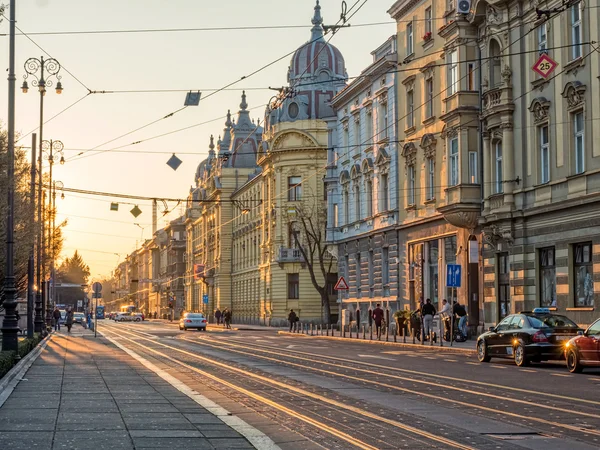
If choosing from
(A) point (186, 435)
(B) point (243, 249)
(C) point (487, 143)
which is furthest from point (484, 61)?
(B) point (243, 249)

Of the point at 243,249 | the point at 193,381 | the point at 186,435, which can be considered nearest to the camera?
the point at 186,435

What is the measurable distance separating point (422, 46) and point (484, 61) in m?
8.44

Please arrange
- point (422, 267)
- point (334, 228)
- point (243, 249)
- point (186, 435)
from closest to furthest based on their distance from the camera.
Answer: point (186, 435) < point (422, 267) < point (334, 228) < point (243, 249)

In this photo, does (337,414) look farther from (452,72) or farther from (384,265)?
(384,265)

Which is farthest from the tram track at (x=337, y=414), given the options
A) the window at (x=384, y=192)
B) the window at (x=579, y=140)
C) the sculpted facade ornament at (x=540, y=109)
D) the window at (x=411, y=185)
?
the window at (x=384, y=192)

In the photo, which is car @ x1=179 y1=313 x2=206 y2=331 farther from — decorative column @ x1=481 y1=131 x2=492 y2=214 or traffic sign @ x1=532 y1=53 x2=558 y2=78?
traffic sign @ x1=532 y1=53 x2=558 y2=78

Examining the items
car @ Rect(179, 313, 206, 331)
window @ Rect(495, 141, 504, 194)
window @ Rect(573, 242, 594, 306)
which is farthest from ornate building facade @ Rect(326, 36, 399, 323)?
window @ Rect(573, 242, 594, 306)

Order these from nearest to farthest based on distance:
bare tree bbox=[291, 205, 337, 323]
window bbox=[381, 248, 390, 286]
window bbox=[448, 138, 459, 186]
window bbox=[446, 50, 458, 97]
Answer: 1. window bbox=[446, 50, 458, 97]
2. window bbox=[448, 138, 459, 186]
3. window bbox=[381, 248, 390, 286]
4. bare tree bbox=[291, 205, 337, 323]

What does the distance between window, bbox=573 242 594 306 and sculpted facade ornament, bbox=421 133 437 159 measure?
44.8 ft

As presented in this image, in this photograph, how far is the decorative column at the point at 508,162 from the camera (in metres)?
39.6

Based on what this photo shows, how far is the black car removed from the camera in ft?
89.9

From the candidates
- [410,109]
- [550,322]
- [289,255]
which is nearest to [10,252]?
[550,322]

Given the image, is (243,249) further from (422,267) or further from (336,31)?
(336,31)

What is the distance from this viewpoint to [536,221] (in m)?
38.0
